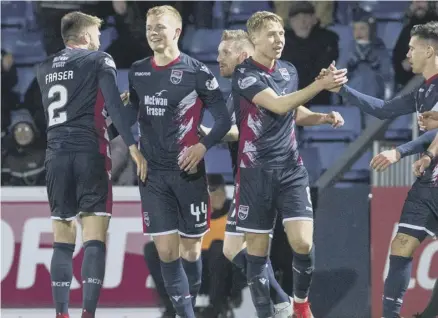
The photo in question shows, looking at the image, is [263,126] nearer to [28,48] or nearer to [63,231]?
[63,231]

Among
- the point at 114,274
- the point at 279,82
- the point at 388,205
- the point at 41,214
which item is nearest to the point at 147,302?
the point at 114,274

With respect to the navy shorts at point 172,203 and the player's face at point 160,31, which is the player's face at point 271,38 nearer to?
the player's face at point 160,31

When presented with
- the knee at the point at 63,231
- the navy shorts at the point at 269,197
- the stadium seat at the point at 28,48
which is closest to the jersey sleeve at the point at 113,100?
the knee at the point at 63,231

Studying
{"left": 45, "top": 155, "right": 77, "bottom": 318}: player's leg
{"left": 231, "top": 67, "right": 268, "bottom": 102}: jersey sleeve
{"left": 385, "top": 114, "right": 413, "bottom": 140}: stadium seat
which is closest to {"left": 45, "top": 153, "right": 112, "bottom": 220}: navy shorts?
{"left": 45, "top": 155, "right": 77, "bottom": 318}: player's leg

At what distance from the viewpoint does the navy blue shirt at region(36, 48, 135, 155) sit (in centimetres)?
718

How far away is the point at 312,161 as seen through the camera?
372 inches

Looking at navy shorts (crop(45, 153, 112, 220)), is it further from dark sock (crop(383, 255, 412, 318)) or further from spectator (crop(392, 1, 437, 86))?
spectator (crop(392, 1, 437, 86))

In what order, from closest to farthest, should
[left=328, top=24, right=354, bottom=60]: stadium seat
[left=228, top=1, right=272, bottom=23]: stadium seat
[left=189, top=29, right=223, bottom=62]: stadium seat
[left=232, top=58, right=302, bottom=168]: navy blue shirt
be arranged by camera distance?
[left=232, top=58, right=302, bottom=168]: navy blue shirt → [left=328, top=24, right=354, bottom=60]: stadium seat → [left=189, top=29, right=223, bottom=62]: stadium seat → [left=228, top=1, right=272, bottom=23]: stadium seat

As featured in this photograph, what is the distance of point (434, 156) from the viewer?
22.9 feet

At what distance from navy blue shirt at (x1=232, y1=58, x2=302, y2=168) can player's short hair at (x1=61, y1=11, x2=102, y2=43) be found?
1026 millimetres

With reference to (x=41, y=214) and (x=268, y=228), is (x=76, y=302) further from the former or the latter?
(x=268, y=228)

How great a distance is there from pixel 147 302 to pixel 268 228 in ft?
7.20

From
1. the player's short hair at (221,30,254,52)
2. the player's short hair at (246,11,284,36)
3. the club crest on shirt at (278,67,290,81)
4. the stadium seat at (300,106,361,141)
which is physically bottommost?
the stadium seat at (300,106,361,141)

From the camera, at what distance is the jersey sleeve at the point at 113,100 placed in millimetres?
7023
